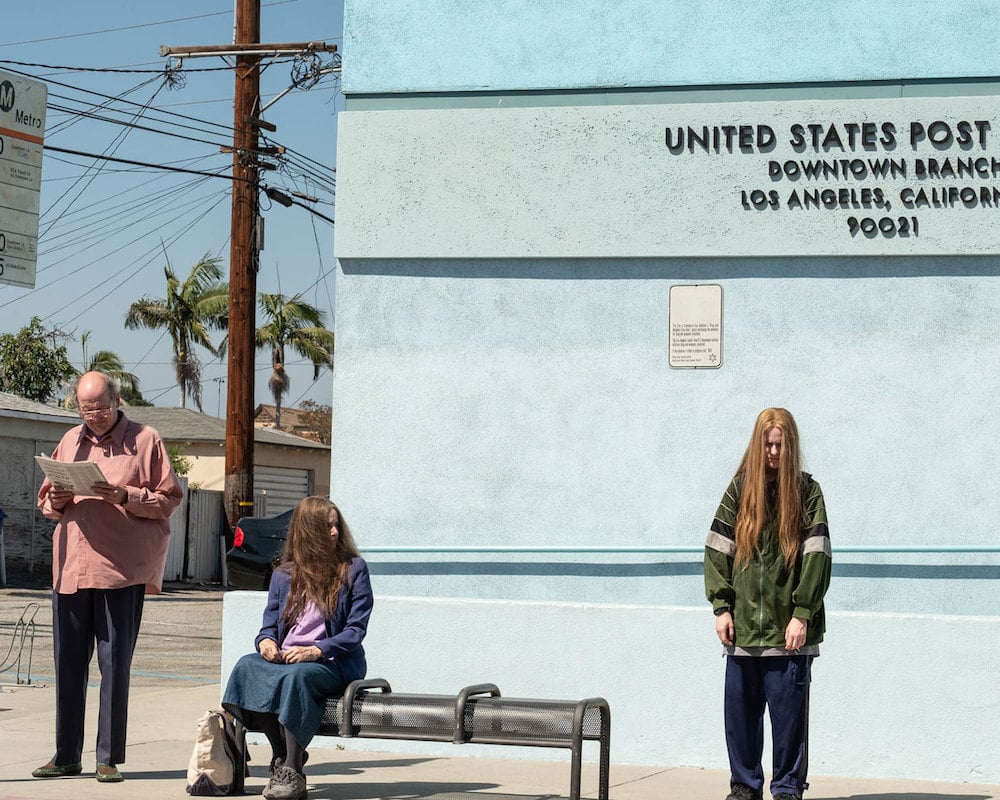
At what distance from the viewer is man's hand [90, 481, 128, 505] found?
24.0 feet

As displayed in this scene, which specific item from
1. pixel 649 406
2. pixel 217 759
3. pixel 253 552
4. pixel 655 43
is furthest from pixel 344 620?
pixel 253 552

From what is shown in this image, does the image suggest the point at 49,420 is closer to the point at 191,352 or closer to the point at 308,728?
the point at 308,728

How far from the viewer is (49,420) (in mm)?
26031

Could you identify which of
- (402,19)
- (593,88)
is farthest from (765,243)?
(402,19)

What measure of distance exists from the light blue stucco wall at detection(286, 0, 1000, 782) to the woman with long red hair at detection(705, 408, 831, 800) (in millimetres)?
1478

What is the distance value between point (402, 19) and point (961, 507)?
178 inches

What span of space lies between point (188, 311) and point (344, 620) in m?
42.2

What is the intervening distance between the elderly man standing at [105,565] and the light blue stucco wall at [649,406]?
173 cm

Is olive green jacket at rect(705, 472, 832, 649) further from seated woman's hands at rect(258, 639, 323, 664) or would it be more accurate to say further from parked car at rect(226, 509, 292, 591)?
parked car at rect(226, 509, 292, 591)

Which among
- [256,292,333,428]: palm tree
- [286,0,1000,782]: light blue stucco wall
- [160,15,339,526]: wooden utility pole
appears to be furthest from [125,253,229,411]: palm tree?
[286,0,1000,782]: light blue stucco wall

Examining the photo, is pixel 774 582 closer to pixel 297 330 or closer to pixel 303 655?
pixel 303 655

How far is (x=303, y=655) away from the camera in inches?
270

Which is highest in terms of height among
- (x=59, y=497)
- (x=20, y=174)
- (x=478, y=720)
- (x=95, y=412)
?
(x=20, y=174)

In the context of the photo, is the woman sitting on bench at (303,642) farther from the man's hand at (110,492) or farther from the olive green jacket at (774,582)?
A: the olive green jacket at (774,582)
